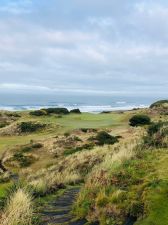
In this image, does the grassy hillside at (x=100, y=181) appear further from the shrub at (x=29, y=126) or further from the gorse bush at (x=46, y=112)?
the gorse bush at (x=46, y=112)

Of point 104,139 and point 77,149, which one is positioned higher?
point 104,139

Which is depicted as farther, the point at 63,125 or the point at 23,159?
the point at 63,125

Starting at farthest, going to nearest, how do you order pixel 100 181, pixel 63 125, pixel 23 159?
1. pixel 63 125
2. pixel 23 159
3. pixel 100 181

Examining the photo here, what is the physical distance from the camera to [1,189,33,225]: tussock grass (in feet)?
33.0

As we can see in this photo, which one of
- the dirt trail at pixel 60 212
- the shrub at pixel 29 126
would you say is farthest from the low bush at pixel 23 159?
the shrub at pixel 29 126

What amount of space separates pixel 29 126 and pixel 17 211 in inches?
1423

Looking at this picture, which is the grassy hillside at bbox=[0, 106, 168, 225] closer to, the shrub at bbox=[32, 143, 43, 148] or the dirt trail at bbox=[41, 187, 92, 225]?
the shrub at bbox=[32, 143, 43, 148]

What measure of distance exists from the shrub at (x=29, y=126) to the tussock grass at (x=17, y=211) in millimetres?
33957

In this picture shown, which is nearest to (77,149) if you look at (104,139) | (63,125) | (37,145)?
(37,145)

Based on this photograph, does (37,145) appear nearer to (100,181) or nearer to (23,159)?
(23,159)

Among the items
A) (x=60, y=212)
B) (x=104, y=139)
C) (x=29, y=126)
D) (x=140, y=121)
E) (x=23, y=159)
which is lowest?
(x=23, y=159)

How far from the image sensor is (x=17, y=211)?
10898mm

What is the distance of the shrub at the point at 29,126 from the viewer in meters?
46.3

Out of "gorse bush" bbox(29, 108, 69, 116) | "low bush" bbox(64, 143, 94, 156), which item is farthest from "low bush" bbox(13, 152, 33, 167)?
"gorse bush" bbox(29, 108, 69, 116)
